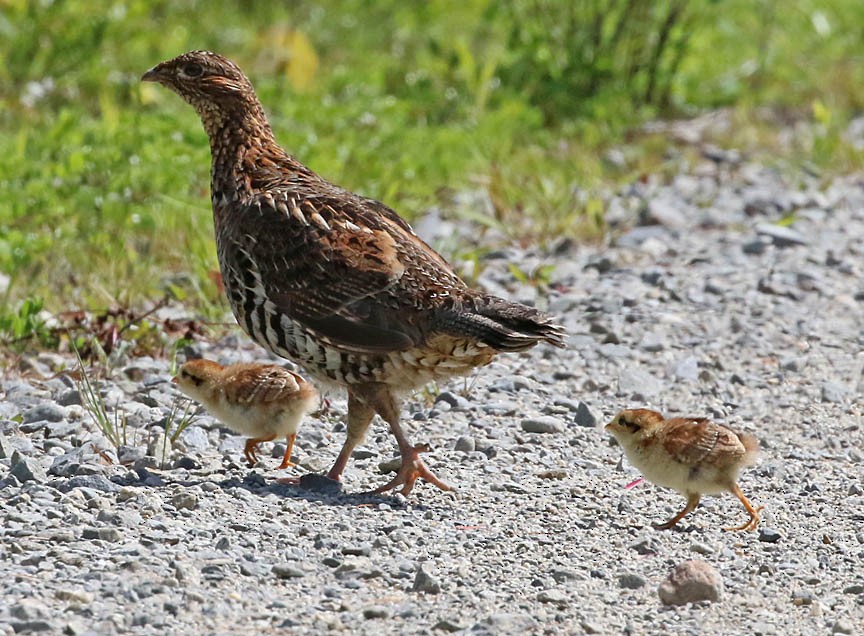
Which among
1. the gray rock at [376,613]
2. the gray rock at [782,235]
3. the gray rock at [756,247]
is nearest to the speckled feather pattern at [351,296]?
the gray rock at [376,613]

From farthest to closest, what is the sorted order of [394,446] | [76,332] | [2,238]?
[2,238] < [76,332] < [394,446]

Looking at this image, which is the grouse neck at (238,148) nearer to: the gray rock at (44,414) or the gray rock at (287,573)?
the gray rock at (44,414)

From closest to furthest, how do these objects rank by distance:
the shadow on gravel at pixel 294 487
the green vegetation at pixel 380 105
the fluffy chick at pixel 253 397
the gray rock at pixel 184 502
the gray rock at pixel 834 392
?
1. the gray rock at pixel 184 502
2. the shadow on gravel at pixel 294 487
3. the fluffy chick at pixel 253 397
4. the gray rock at pixel 834 392
5. the green vegetation at pixel 380 105

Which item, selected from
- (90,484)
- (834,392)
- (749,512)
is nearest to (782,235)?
(834,392)

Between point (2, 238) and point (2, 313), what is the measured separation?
1.05m

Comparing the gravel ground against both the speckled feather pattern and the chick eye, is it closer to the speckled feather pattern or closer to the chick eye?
the speckled feather pattern

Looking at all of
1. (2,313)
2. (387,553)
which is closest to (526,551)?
(387,553)

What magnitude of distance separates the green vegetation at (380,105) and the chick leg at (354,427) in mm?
2134

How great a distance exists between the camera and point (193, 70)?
689 centimetres

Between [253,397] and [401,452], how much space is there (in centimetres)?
63

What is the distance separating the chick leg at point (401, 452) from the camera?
6.05m

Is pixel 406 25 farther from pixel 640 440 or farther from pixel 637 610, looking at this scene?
pixel 637 610

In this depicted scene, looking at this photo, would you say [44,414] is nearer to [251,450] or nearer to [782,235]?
[251,450]

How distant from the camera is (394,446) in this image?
6738 millimetres
